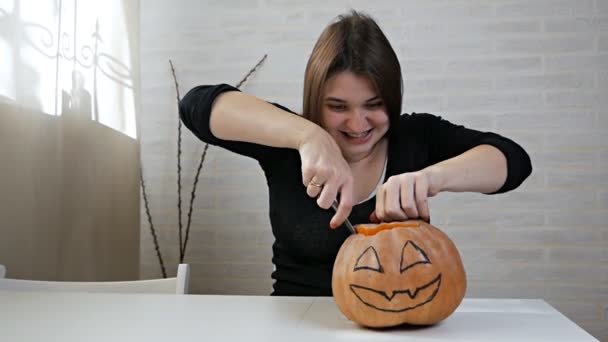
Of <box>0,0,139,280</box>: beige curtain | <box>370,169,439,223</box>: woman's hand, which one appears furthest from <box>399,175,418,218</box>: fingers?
<box>0,0,139,280</box>: beige curtain

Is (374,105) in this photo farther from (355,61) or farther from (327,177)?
(327,177)

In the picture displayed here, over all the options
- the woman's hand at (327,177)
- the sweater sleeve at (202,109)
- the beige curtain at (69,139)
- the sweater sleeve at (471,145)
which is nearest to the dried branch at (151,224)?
the beige curtain at (69,139)

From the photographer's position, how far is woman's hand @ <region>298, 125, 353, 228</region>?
0.89m

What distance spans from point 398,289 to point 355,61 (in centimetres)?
63

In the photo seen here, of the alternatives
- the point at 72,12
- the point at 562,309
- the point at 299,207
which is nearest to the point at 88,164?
the point at 72,12

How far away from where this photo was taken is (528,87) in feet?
7.77

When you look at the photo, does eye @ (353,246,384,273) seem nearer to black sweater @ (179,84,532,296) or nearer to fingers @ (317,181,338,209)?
fingers @ (317,181,338,209)

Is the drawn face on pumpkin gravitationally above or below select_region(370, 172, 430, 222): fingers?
below

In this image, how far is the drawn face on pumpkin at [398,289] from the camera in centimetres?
77

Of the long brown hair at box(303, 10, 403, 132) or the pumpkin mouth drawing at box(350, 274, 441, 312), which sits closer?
the pumpkin mouth drawing at box(350, 274, 441, 312)

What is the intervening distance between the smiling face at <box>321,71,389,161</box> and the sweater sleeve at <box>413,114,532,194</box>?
0.50ft

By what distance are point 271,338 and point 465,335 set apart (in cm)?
23

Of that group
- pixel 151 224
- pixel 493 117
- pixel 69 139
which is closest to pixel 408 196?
pixel 69 139

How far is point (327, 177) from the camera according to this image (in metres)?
0.90
